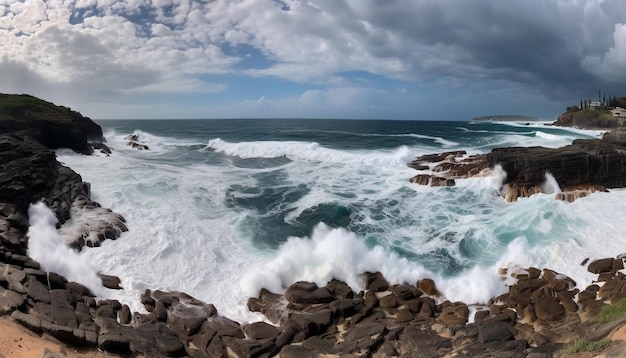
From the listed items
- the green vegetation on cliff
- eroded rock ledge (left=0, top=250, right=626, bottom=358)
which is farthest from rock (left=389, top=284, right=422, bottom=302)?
the green vegetation on cliff

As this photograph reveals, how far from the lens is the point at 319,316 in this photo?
11.2 meters

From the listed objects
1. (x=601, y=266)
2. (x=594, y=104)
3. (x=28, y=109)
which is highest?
(x=594, y=104)

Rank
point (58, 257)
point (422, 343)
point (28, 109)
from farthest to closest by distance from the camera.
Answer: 1. point (28, 109)
2. point (58, 257)
3. point (422, 343)

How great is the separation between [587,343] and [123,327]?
10261 mm

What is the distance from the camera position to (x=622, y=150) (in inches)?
904

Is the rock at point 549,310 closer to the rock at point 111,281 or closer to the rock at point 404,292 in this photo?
the rock at point 404,292

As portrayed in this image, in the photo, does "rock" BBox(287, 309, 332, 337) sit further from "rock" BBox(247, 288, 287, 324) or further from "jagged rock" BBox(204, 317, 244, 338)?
"jagged rock" BBox(204, 317, 244, 338)

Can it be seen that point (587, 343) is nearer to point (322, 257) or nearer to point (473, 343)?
point (473, 343)

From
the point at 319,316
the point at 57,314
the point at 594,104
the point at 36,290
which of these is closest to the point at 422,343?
the point at 319,316

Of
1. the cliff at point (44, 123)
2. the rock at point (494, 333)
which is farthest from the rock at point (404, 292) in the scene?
the cliff at point (44, 123)

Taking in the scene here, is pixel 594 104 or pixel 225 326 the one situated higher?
pixel 594 104

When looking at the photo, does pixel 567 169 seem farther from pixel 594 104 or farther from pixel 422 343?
pixel 594 104

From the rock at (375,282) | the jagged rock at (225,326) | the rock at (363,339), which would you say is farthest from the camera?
the rock at (375,282)

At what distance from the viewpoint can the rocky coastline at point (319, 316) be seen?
30.6 ft
